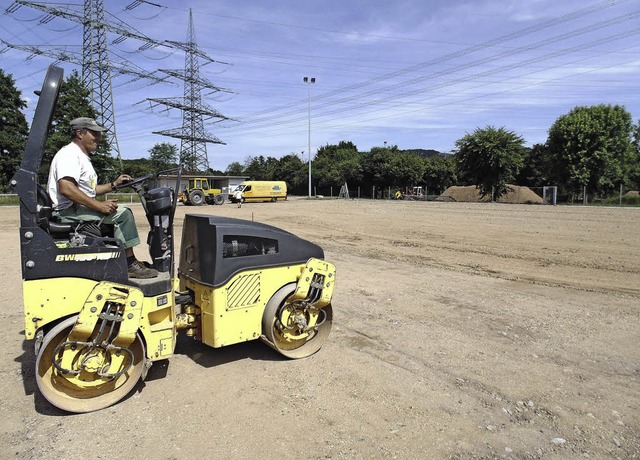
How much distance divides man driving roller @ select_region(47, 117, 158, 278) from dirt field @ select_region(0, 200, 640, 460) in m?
1.16

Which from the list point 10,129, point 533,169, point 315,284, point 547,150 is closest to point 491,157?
point 547,150

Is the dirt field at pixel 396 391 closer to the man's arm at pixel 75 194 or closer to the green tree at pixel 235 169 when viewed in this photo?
the man's arm at pixel 75 194

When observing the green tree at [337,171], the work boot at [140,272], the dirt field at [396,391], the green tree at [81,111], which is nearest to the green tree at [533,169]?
the green tree at [337,171]

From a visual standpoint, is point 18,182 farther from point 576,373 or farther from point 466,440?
point 576,373

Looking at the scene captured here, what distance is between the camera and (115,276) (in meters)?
3.18

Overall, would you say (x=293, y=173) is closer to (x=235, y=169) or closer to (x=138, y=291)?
(x=235, y=169)

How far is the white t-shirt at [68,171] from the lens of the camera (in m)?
3.13

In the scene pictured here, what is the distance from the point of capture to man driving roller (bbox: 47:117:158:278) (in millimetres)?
3127

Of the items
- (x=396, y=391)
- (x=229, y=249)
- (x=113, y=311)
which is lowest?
(x=396, y=391)

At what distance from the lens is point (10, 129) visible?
40594 millimetres

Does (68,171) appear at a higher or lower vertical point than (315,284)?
higher

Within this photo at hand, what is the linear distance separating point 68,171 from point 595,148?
43.4 metres

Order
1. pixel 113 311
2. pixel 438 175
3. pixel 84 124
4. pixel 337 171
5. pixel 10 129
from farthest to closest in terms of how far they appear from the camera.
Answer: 1. pixel 337 171
2. pixel 438 175
3. pixel 10 129
4. pixel 84 124
5. pixel 113 311

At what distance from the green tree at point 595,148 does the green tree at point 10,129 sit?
47.8m
